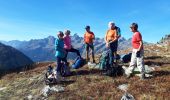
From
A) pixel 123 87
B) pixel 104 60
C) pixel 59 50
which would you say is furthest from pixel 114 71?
pixel 59 50

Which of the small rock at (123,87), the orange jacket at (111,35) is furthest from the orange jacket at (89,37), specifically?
the small rock at (123,87)

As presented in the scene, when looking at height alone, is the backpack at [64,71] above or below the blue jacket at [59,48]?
below

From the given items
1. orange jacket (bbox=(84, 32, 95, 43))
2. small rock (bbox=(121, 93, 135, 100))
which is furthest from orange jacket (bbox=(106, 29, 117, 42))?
small rock (bbox=(121, 93, 135, 100))

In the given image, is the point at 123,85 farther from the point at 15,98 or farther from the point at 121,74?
the point at 15,98

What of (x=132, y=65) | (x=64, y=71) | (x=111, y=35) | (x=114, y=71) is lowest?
(x=114, y=71)

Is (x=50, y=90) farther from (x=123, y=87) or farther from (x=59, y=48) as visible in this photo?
(x=123, y=87)

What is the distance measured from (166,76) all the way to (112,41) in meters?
4.44

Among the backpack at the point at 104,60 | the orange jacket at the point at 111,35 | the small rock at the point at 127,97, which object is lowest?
the small rock at the point at 127,97

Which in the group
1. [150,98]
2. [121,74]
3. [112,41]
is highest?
[112,41]

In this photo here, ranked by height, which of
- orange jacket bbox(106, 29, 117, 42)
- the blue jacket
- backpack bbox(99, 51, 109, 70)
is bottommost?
backpack bbox(99, 51, 109, 70)

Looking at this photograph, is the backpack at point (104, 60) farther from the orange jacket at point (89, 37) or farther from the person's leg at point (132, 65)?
the orange jacket at point (89, 37)

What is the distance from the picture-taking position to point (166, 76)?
70.7 feet

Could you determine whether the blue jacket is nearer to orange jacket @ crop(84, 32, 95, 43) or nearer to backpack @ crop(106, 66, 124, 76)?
backpack @ crop(106, 66, 124, 76)

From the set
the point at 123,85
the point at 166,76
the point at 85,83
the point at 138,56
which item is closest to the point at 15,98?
the point at 85,83
